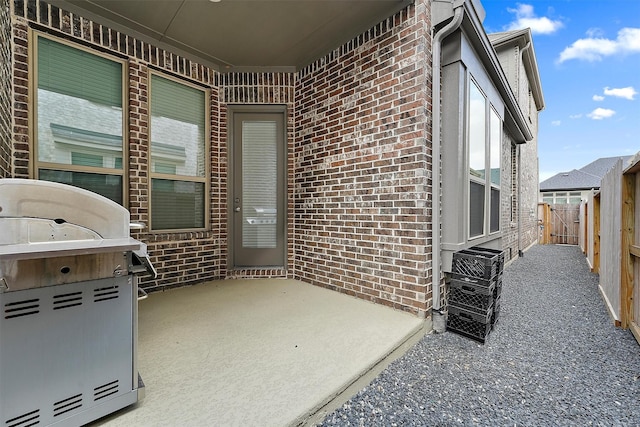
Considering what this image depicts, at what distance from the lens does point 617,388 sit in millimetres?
1893

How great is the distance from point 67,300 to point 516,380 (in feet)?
8.92

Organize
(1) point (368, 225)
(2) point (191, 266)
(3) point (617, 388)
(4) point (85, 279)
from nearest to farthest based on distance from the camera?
(4) point (85, 279) < (3) point (617, 388) < (1) point (368, 225) < (2) point (191, 266)

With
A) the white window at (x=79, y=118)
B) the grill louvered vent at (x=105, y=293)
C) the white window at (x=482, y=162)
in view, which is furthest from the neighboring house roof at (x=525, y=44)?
the grill louvered vent at (x=105, y=293)

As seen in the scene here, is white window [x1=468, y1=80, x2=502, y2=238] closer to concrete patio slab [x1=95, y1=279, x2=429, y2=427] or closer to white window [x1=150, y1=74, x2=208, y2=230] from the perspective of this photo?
concrete patio slab [x1=95, y1=279, x2=429, y2=427]

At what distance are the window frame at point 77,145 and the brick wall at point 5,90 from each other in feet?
0.56

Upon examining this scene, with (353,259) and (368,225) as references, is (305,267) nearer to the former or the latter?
(353,259)

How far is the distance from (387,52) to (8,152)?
365cm

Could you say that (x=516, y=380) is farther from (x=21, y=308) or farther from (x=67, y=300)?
(x=21, y=308)

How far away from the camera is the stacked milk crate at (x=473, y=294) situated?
8.20 feet

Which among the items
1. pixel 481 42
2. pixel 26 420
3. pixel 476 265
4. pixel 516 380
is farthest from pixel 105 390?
pixel 481 42

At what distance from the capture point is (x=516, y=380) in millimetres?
1966

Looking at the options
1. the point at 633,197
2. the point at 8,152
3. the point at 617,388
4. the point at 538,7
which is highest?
the point at 538,7

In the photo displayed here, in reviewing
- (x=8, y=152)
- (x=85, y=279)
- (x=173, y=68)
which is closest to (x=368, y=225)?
(x=85, y=279)

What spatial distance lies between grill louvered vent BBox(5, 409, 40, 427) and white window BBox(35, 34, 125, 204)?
8.01 feet
